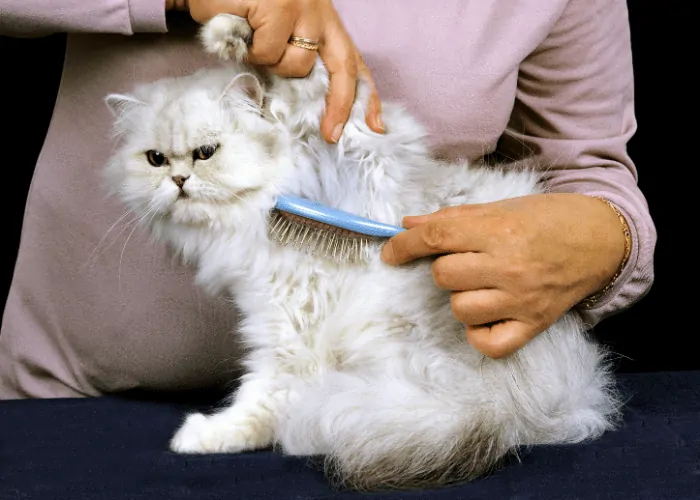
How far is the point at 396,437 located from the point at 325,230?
14.4 inches

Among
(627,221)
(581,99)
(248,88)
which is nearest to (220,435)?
(248,88)

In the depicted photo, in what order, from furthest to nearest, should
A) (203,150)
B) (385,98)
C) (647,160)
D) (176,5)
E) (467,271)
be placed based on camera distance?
1. (647,160)
2. (385,98)
3. (176,5)
4. (203,150)
5. (467,271)

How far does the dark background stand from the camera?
2.23 meters

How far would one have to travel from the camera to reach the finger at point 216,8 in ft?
4.27

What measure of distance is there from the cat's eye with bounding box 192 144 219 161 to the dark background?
3.42 feet

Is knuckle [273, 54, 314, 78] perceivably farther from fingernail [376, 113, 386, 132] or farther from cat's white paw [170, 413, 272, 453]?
cat's white paw [170, 413, 272, 453]

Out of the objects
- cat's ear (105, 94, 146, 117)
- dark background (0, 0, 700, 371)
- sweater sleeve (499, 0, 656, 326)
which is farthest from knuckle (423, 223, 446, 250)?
dark background (0, 0, 700, 371)

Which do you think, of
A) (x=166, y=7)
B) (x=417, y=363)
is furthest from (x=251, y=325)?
(x=166, y=7)

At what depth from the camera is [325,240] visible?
135cm

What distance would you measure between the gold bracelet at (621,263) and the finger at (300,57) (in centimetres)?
56

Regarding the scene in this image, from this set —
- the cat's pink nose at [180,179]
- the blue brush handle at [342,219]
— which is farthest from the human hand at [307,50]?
the cat's pink nose at [180,179]

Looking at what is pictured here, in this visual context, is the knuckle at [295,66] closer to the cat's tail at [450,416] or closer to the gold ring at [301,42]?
the gold ring at [301,42]

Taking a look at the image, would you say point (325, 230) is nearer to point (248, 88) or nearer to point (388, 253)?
point (388, 253)

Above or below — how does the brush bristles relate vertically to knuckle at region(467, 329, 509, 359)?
above
